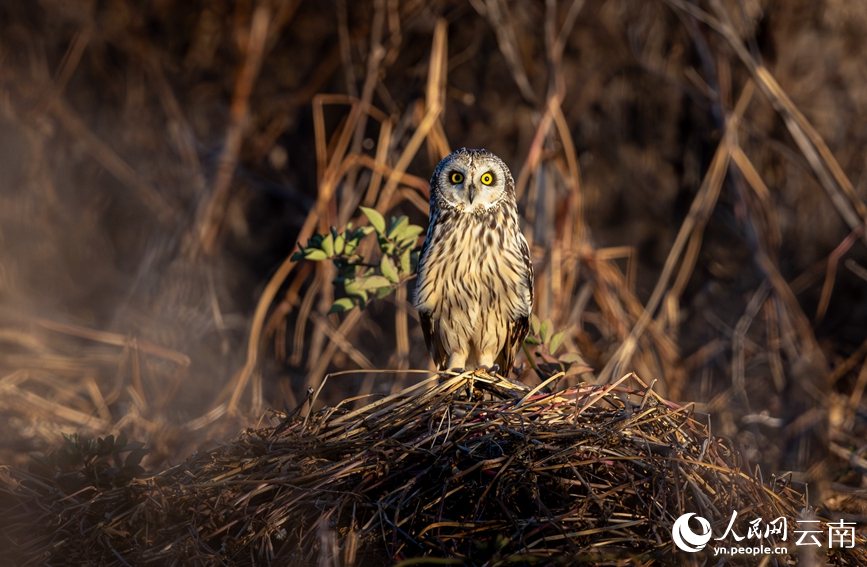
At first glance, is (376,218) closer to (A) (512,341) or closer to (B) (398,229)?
(B) (398,229)

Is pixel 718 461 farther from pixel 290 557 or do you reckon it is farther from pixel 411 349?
pixel 411 349

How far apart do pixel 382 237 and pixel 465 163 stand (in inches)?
20.7

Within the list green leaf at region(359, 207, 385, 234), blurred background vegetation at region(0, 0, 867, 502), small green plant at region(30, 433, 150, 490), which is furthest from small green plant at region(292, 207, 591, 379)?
small green plant at region(30, 433, 150, 490)

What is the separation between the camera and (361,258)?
8.95ft

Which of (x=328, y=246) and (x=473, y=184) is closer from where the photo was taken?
(x=328, y=246)

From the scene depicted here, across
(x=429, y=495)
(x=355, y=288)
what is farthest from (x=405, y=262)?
(x=429, y=495)

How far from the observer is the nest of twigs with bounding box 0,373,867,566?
5.62 ft

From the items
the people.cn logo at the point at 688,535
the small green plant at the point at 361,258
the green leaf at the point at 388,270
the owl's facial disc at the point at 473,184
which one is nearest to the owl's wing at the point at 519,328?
the owl's facial disc at the point at 473,184

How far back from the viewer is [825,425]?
13.5ft

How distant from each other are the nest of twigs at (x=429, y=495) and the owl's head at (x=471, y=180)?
1.17 meters

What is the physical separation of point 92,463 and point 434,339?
1.54 meters

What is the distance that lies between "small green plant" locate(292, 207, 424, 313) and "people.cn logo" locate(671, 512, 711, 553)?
1259 millimetres

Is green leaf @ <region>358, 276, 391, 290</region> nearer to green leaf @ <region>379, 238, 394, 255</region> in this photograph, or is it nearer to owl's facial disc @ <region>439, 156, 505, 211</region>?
green leaf @ <region>379, 238, 394, 255</region>

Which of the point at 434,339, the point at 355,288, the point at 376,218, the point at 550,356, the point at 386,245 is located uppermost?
the point at 376,218
